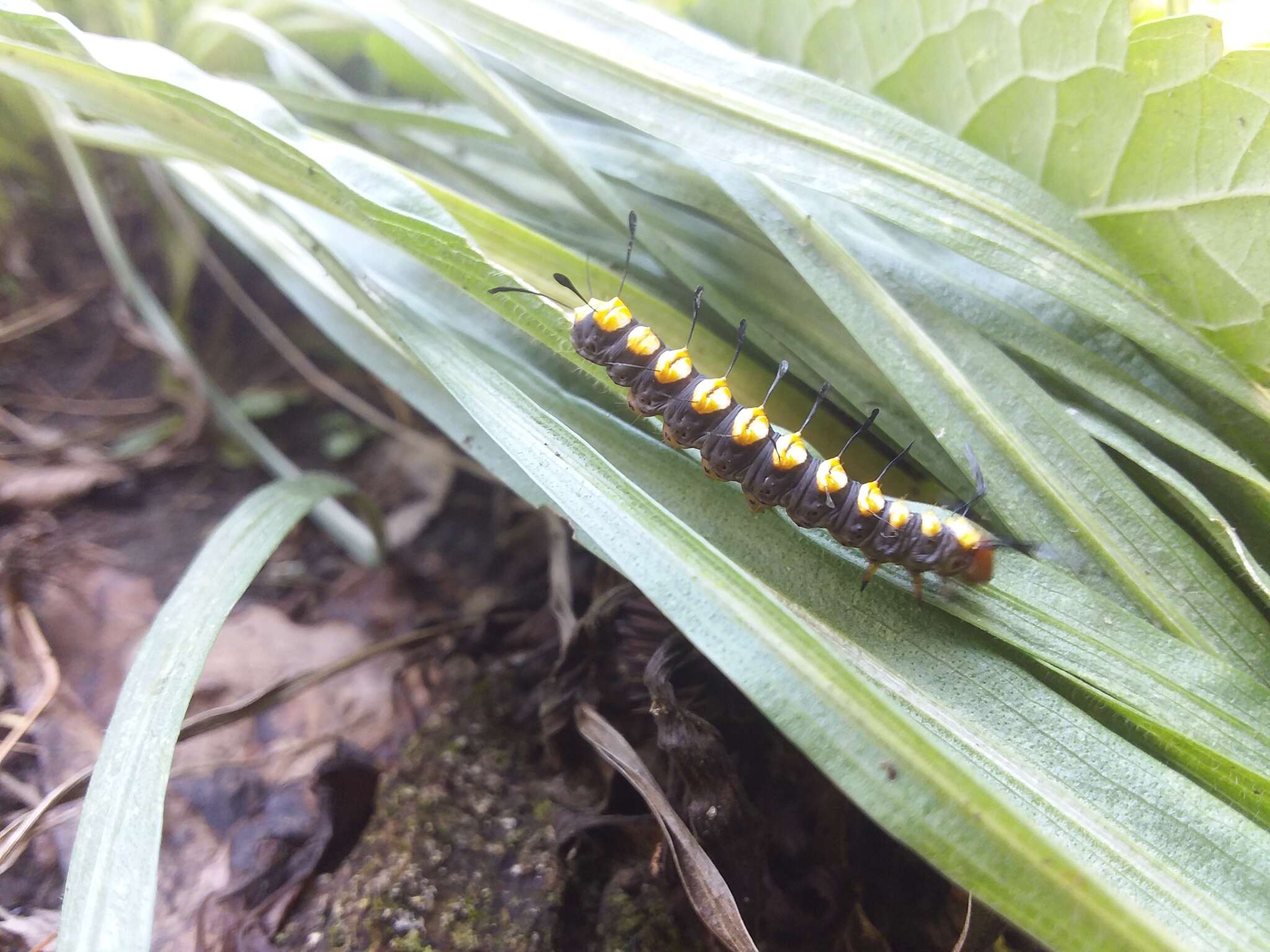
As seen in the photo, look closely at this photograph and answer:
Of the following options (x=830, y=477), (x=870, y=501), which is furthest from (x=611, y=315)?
(x=870, y=501)

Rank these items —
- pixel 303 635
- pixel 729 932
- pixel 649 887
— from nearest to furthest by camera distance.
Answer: pixel 729 932, pixel 649 887, pixel 303 635

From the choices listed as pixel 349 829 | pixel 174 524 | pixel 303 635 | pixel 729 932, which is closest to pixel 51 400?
pixel 174 524

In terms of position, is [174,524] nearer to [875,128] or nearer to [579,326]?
[579,326]

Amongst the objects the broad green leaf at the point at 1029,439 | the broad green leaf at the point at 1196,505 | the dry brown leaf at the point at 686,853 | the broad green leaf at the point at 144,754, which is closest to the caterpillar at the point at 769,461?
the broad green leaf at the point at 1029,439

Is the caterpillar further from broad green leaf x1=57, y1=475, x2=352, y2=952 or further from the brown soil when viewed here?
broad green leaf x1=57, y1=475, x2=352, y2=952

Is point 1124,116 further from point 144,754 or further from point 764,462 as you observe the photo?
point 144,754

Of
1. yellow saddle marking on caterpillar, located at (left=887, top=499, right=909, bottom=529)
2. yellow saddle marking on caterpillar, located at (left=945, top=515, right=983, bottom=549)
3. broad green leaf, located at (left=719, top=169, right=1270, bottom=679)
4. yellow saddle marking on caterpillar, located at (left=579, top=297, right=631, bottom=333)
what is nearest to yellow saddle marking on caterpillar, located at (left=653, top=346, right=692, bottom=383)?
yellow saddle marking on caterpillar, located at (left=579, top=297, right=631, bottom=333)
